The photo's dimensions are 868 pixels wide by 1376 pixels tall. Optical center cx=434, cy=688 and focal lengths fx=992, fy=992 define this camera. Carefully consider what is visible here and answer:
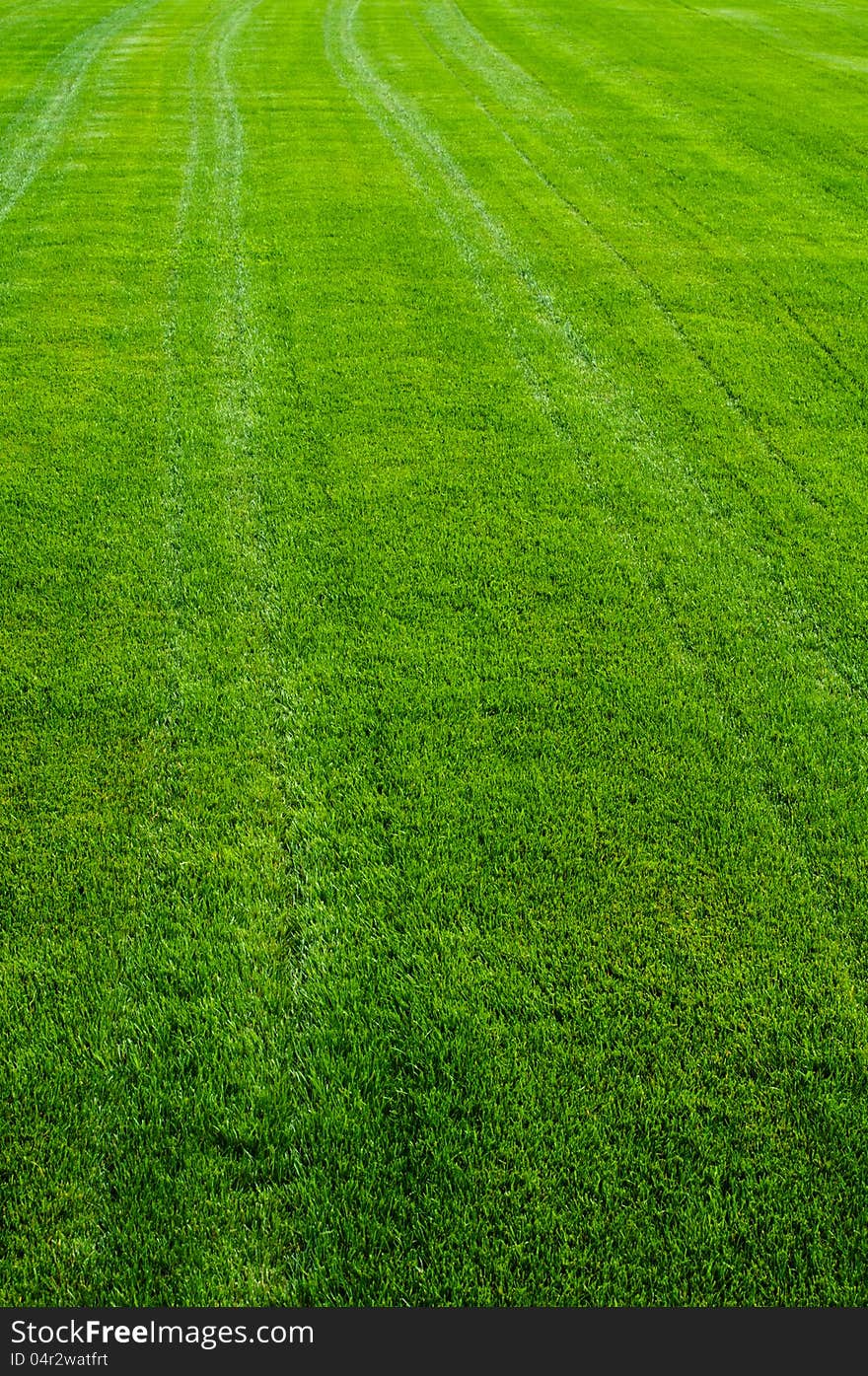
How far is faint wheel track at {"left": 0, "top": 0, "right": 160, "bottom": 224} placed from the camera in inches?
387

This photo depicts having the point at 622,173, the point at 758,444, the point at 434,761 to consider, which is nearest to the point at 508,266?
the point at 622,173

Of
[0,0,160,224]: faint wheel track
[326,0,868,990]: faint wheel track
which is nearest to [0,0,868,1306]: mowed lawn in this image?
[326,0,868,990]: faint wheel track

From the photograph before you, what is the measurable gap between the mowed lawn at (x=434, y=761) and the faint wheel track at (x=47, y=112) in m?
1.68

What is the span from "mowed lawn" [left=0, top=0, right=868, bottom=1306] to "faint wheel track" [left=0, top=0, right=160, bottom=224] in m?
1.68

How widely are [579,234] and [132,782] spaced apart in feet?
22.2

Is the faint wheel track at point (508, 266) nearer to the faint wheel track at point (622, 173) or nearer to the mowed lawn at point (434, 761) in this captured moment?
the mowed lawn at point (434, 761)

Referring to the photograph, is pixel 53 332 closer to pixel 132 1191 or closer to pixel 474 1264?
pixel 132 1191

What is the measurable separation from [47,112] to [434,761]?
11962 mm

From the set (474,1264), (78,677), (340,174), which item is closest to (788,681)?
(474,1264)

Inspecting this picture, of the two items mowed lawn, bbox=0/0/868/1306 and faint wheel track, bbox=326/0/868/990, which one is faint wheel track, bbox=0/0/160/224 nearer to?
mowed lawn, bbox=0/0/868/1306

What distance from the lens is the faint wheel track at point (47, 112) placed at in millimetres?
9836

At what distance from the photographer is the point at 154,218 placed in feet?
28.6

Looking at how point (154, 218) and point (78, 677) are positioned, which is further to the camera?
point (154, 218)

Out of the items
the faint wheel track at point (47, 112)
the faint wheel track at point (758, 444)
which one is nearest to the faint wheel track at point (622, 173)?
the faint wheel track at point (758, 444)
